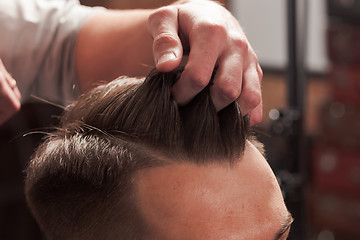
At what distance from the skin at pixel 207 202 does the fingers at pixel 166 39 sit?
176 millimetres

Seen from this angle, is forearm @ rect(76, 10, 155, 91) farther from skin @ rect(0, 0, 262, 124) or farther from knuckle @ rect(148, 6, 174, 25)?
knuckle @ rect(148, 6, 174, 25)

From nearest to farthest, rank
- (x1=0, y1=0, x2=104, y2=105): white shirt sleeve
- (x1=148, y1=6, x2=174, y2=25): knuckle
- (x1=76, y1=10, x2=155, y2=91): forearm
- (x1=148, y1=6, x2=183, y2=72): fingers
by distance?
(x1=148, y1=6, x2=183, y2=72): fingers → (x1=148, y1=6, x2=174, y2=25): knuckle → (x1=76, y1=10, x2=155, y2=91): forearm → (x1=0, y1=0, x2=104, y2=105): white shirt sleeve

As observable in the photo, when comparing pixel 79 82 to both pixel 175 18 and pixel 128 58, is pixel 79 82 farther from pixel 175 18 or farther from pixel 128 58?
pixel 175 18

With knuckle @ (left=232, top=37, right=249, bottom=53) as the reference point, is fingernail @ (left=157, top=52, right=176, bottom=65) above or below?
above

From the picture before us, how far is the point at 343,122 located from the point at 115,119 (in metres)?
2.61

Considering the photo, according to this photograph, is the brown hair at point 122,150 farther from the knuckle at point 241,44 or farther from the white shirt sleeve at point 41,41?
the white shirt sleeve at point 41,41

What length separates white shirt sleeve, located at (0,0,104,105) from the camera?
1.25 m

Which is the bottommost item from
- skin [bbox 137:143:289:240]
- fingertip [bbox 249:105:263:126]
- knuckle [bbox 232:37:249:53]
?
skin [bbox 137:143:289:240]

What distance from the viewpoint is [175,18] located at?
35.9 inches

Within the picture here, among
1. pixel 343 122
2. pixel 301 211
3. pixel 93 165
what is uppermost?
pixel 93 165

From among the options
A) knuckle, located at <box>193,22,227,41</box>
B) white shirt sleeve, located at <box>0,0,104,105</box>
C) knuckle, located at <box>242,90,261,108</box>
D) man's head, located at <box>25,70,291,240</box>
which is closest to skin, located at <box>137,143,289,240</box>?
man's head, located at <box>25,70,291,240</box>

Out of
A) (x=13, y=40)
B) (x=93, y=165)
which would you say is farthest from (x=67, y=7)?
(x=93, y=165)

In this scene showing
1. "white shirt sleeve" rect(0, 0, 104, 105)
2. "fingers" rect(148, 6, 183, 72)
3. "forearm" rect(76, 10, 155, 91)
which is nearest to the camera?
"fingers" rect(148, 6, 183, 72)

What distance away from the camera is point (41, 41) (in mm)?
1278
